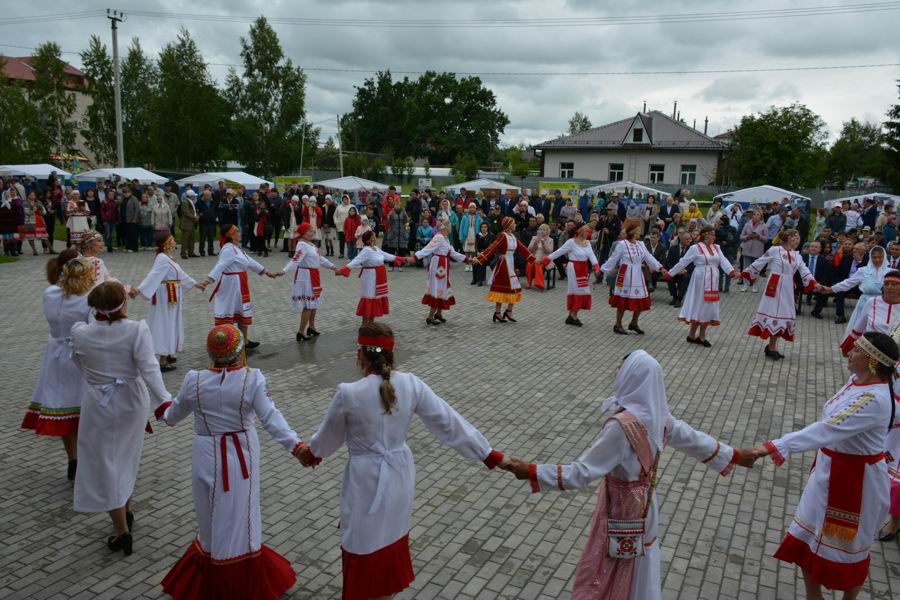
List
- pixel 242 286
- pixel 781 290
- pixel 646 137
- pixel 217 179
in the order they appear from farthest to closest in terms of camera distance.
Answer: pixel 646 137
pixel 217 179
pixel 781 290
pixel 242 286

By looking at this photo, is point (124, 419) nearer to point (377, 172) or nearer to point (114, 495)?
point (114, 495)

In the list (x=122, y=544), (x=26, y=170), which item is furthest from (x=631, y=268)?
(x=26, y=170)

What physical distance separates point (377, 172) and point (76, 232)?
115 ft

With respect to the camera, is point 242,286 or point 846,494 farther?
point 242,286

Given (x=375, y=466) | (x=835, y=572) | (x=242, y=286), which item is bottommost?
(x=835, y=572)

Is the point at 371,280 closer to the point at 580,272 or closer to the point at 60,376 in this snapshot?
the point at 580,272

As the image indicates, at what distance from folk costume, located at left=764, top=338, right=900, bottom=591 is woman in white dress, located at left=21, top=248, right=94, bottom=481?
17.8ft

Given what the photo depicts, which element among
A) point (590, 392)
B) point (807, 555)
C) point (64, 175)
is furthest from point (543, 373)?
point (64, 175)

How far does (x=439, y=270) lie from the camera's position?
1184cm

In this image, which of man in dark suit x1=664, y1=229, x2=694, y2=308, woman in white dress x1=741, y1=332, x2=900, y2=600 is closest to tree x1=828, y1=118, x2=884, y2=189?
man in dark suit x1=664, y1=229, x2=694, y2=308

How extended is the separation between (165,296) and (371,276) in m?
3.28

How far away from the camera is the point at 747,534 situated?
16.9 ft

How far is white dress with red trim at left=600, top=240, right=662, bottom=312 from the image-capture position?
1157 cm

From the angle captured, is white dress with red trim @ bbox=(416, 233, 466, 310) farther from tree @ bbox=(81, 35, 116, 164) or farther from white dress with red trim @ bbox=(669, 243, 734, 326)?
tree @ bbox=(81, 35, 116, 164)
